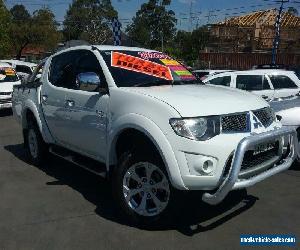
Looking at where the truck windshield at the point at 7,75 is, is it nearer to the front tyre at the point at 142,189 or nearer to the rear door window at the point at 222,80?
the rear door window at the point at 222,80

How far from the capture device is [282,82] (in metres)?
11.1

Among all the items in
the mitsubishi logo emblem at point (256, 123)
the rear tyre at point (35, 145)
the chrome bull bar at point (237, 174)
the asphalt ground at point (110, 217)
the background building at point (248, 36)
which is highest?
the background building at point (248, 36)

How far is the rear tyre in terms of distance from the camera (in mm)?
6961

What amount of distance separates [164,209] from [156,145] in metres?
0.64

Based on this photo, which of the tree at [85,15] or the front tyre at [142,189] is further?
the tree at [85,15]

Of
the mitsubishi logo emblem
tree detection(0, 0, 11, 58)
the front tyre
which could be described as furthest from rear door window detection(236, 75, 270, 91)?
tree detection(0, 0, 11, 58)

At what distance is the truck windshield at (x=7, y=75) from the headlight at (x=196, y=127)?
12.5 metres

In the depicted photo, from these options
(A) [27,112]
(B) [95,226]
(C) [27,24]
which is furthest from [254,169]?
(C) [27,24]

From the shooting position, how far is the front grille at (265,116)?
4587 millimetres

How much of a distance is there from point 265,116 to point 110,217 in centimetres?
200

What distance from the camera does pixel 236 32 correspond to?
145 feet

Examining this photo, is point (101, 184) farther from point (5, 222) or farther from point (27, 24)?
point (27, 24)

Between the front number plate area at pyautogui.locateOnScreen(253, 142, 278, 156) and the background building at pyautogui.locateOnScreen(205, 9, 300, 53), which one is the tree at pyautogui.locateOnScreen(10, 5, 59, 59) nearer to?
the background building at pyautogui.locateOnScreen(205, 9, 300, 53)

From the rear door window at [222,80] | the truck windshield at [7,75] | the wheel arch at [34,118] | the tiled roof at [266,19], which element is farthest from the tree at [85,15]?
the wheel arch at [34,118]
